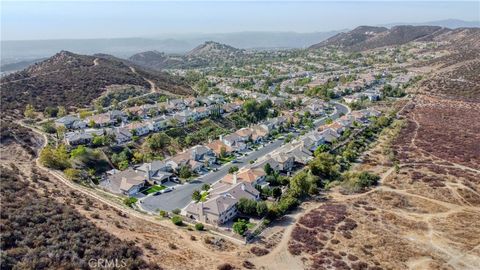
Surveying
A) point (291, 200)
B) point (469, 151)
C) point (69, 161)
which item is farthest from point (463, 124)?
point (69, 161)

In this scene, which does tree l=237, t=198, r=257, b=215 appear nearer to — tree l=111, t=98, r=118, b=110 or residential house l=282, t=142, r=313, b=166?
residential house l=282, t=142, r=313, b=166

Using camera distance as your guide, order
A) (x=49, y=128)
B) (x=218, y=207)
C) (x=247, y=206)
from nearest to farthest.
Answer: (x=218, y=207) → (x=247, y=206) → (x=49, y=128)

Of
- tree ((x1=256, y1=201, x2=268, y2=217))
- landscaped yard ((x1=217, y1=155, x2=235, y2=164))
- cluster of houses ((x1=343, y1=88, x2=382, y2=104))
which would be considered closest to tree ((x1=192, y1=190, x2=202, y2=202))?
tree ((x1=256, y1=201, x2=268, y2=217))

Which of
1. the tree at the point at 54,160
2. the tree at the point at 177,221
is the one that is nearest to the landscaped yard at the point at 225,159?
the tree at the point at 54,160

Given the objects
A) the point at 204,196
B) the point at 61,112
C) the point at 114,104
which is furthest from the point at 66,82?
the point at 204,196

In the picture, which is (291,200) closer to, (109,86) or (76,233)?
(76,233)

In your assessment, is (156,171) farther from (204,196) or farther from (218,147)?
(218,147)
